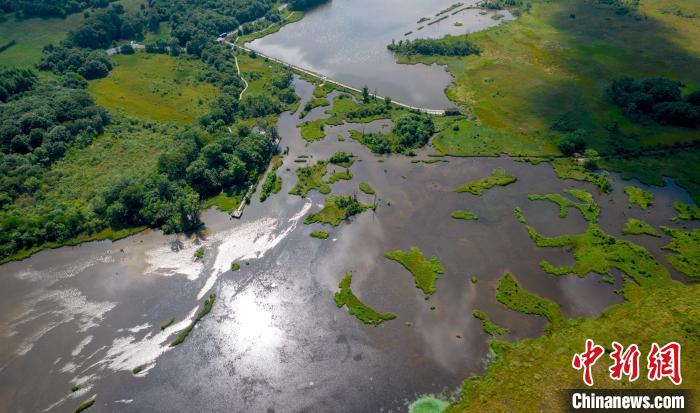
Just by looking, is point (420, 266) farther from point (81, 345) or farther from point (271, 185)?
point (81, 345)

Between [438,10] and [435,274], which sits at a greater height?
[438,10]

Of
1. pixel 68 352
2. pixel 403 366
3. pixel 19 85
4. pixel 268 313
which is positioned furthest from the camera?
pixel 19 85

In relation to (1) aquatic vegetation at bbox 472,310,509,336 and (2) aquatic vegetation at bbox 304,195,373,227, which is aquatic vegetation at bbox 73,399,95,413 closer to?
(2) aquatic vegetation at bbox 304,195,373,227

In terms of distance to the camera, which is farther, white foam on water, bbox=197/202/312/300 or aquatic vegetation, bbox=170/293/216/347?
white foam on water, bbox=197/202/312/300

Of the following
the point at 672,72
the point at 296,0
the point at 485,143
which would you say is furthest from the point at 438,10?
the point at 485,143

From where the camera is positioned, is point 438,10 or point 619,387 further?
point 438,10

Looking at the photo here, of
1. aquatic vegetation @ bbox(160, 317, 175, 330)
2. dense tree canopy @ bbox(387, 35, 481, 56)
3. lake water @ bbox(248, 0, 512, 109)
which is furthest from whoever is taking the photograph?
dense tree canopy @ bbox(387, 35, 481, 56)

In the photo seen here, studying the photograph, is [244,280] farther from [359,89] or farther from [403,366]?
[359,89]
